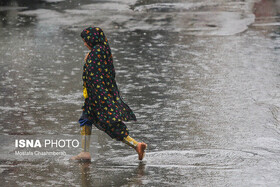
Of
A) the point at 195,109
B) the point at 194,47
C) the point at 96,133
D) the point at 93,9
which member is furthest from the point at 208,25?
the point at 96,133

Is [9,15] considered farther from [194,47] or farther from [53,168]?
[53,168]

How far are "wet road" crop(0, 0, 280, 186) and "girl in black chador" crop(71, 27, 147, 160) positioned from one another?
29 centimetres

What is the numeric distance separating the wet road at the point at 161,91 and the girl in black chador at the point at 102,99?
0.94 ft

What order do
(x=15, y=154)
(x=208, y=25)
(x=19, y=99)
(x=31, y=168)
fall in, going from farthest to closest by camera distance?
(x=208, y=25), (x=19, y=99), (x=15, y=154), (x=31, y=168)

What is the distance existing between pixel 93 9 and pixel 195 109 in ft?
38.7

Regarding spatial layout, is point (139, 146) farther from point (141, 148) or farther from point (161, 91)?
point (161, 91)

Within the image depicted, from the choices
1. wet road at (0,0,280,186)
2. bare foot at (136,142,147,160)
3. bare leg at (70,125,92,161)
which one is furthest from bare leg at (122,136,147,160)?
bare leg at (70,125,92,161)

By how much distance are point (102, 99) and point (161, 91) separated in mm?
3618

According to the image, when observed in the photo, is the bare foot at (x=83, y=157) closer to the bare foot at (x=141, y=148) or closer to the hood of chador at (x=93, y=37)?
the bare foot at (x=141, y=148)

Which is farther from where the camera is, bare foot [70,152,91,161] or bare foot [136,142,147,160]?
bare foot [70,152,91,161]

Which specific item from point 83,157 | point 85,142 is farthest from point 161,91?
point 83,157

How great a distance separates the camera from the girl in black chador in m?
7.18

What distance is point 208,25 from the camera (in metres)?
17.6

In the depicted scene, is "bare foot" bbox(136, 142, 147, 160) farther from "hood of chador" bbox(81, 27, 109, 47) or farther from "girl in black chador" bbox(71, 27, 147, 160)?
"hood of chador" bbox(81, 27, 109, 47)
